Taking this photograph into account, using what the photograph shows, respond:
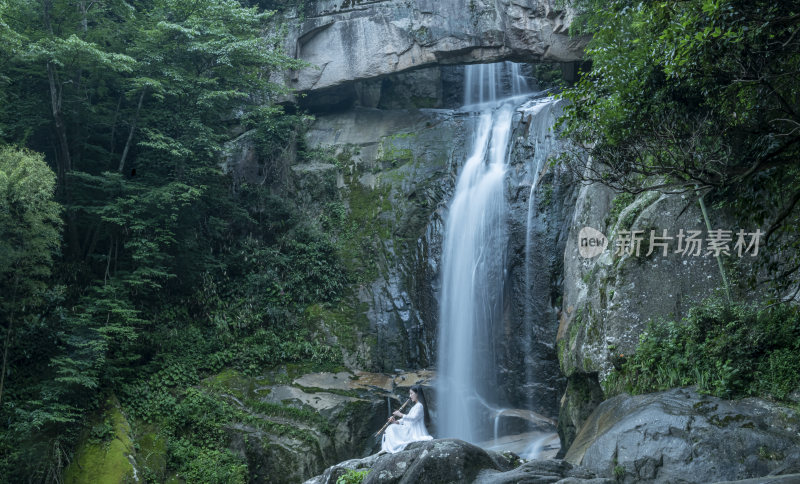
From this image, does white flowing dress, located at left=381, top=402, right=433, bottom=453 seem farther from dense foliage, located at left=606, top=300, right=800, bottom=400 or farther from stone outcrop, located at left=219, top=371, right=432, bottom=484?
stone outcrop, located at left=219, top=371, right=432, bottom=484

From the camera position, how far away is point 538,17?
16.6 meters

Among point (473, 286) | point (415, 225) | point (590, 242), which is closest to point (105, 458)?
point (473, 286)

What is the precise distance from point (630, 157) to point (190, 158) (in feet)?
38.7

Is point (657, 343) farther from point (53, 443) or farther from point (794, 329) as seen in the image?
point (53, 443)

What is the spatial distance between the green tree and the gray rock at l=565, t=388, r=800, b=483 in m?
10.7

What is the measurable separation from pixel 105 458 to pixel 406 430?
20.4 ft

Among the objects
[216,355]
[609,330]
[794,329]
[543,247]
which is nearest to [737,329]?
[794,329]

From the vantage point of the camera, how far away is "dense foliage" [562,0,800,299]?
6277mm

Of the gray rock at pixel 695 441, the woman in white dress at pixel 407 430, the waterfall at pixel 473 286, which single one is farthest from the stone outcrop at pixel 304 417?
the gray rock at pixel 695 441

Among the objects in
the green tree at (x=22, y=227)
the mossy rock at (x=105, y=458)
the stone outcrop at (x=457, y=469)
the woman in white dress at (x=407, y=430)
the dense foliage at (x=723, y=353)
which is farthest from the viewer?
the mossy rock at (x=105, y=458)

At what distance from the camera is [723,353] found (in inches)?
292

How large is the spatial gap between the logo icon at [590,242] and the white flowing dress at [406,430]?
4.85 metres

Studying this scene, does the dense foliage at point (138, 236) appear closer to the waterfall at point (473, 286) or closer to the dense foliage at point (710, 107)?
the waterfall at point (473, 286)

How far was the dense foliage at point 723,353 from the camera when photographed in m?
6.98
